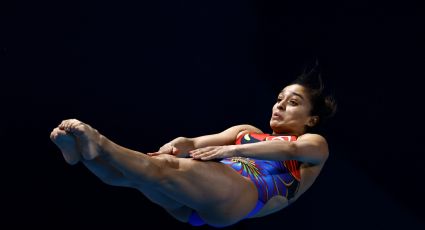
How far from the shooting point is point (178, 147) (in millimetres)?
2670

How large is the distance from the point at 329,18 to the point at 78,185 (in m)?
2.13

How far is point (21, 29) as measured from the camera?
3430 mm

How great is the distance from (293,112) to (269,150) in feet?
1.95

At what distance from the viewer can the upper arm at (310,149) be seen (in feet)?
8.41

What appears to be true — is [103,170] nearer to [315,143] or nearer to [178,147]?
[178,147]

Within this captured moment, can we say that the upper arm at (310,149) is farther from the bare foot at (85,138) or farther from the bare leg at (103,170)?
the bare foot at (85,138)

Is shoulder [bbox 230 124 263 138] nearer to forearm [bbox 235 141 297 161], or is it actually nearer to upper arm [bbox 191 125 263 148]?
upper arm [bbox 191 125 263 148]

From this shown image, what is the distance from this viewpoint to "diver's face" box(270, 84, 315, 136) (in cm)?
298

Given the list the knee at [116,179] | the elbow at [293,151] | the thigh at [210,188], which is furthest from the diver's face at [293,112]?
the knee at [116,179]

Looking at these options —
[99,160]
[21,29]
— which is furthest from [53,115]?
[99,160]

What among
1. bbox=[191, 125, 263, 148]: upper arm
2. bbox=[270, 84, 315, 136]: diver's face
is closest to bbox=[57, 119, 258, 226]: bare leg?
bbox=[191, 125, 263, 148]: upper arm

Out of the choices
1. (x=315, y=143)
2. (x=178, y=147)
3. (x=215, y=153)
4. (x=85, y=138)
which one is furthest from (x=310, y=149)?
(x=85, y=138)

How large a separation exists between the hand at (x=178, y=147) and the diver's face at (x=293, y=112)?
1.65 feet

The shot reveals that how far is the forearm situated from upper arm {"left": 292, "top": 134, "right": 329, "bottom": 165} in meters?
0.04
